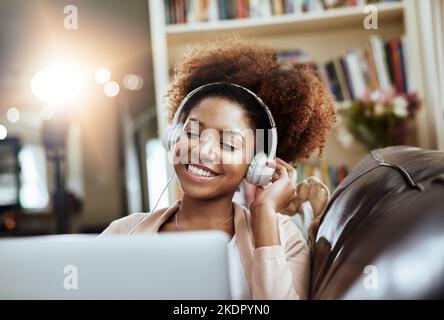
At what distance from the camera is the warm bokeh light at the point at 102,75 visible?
4.84 ft

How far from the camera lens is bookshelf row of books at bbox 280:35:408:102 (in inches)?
76.2

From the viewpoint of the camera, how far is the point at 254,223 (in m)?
0.85

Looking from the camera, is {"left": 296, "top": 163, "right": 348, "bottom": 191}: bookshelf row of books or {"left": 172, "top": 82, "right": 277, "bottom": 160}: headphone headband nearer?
{"left": 172, "top": 82, "right": 277, "bottom": 160}: headphone headband

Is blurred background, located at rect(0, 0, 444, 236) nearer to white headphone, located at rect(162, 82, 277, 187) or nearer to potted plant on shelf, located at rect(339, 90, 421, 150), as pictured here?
potted plant on shelf, located at rect(339, 90, 421, 150)

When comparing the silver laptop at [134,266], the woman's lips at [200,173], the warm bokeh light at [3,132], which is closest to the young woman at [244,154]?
A: the woman's lips at [200,173]

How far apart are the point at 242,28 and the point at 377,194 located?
1291 millimetres

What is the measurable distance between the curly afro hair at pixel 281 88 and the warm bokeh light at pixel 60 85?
44 centimetres

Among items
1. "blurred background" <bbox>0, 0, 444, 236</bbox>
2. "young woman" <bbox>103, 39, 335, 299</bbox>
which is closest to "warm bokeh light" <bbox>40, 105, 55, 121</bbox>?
"blurred background" <bbox>0, 0, 444, 236</bbox>

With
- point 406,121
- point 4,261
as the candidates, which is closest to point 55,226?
point 4,261

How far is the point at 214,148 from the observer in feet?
Answer: 3.08

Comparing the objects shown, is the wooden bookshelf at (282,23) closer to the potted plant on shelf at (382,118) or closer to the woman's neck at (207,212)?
the potted plant on shelf at (382,118)

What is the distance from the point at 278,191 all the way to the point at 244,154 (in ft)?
0.35

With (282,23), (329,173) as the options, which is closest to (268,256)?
(329,173)

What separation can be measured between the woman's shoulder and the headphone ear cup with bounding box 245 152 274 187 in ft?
0.66
